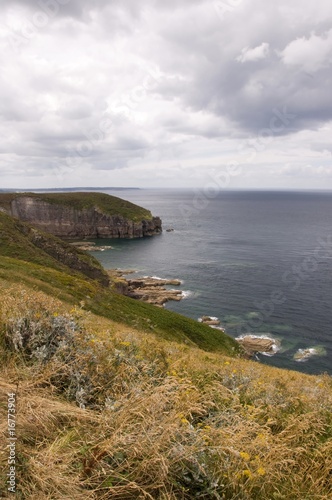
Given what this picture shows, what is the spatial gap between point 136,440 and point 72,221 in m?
153

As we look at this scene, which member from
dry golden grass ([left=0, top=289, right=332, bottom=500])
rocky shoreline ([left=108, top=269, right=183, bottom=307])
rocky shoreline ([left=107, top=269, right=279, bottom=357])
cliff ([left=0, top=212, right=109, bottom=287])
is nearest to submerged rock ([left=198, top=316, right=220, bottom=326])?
rocky shoreline ([left=107, top=269, right=279, bottom=357])

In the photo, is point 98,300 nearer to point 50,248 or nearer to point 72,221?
point 50,248

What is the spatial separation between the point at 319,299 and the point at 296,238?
240 feet

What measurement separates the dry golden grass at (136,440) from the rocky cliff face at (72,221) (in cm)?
14142

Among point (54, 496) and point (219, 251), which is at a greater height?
point (54, 496)

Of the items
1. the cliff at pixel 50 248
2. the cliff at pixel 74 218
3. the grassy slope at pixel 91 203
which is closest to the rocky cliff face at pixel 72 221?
the cliff at pixel 74 218

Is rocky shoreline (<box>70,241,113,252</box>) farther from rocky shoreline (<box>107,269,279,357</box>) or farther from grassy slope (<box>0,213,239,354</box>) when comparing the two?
grassy slope (<box>0,213,239,354</box>)

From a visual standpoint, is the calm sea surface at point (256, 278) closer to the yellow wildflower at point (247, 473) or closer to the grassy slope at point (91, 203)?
the grassy slope at point (91, 203)

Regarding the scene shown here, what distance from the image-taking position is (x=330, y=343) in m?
50.0

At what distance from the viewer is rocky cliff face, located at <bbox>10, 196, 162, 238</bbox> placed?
14762cm

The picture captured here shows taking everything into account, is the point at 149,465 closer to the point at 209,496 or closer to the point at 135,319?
the point at 209,496

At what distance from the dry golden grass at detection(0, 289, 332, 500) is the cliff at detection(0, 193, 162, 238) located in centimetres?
14149

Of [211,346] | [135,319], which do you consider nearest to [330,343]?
[211,346]

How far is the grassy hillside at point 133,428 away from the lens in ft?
13.0
